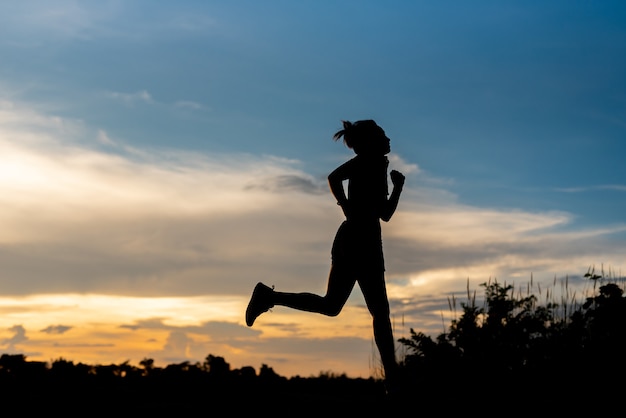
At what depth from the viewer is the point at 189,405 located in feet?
23.3

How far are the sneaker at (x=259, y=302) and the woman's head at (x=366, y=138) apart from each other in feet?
5.38

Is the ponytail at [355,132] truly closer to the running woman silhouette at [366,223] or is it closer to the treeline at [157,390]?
the running woman silhouette at [366,223]

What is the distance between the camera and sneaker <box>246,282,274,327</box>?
7484 millimetres

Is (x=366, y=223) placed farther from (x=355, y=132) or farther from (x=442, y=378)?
(x=442, y=378)

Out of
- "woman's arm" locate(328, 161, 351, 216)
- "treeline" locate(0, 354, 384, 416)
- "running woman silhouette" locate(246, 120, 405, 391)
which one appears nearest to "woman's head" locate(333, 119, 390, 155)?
"running woman silhouette" locate(246, 120, 405, 391)

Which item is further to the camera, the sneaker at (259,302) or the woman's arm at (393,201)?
the sneaker at (259,302)

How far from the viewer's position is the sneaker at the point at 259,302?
7.48 metres

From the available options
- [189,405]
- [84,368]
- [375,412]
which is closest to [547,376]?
[375,412]

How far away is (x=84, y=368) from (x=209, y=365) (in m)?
1.60

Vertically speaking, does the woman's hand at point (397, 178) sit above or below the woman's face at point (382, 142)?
below

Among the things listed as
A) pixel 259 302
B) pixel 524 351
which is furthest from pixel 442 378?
pixel 259 302

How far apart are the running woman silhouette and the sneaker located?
75 centimetres

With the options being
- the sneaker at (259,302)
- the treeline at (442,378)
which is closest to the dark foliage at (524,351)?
the treeline at (442,378)

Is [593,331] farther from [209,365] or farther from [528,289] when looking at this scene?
[209,365]
